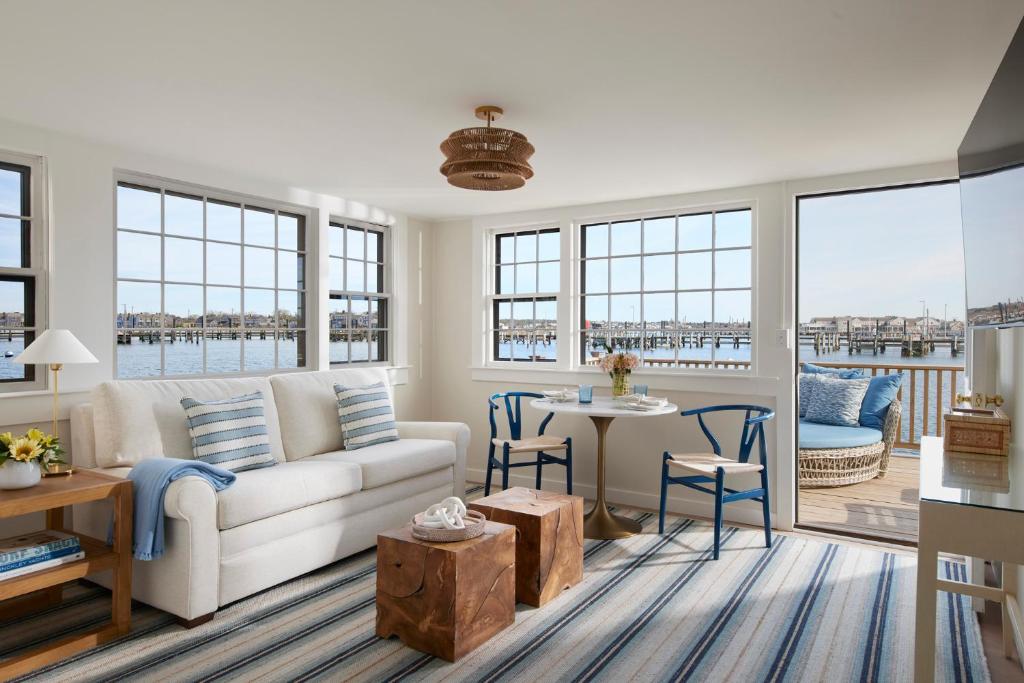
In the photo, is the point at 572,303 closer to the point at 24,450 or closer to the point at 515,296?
the point at 515,296

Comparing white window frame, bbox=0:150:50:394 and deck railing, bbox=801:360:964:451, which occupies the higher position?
white window frame, bbox=0:150:50:394

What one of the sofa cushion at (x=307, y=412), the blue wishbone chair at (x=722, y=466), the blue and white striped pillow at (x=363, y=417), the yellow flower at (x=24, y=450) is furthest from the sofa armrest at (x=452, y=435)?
the yellow flower at (x=24, y=450)

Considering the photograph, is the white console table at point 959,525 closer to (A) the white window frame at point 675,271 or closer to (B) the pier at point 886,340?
(A) the white window frame at point 675,271

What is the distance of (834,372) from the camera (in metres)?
6.42

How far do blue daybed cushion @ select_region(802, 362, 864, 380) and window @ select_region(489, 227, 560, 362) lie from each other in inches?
114

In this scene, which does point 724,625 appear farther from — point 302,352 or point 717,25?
point 302,352

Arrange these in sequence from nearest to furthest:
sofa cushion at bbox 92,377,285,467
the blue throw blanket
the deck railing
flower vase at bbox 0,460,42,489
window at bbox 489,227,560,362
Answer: flower vase at bbox 0,460,42,489
the blue throw blanket
sofa cushion at bbox 92,377,285,467
window at bbox 489,227,560,362
the deck railing

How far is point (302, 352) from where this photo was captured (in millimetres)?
4926

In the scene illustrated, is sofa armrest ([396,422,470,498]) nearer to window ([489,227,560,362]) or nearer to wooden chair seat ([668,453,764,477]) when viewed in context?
window ([489,227,560,362])

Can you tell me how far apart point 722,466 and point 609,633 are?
4.75ft

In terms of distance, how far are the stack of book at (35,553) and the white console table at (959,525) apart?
305 centimetres

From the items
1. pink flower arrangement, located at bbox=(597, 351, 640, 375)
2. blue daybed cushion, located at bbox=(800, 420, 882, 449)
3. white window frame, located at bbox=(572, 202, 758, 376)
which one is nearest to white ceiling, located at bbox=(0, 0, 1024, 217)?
white window frame, located at bbox=(572, 202, 758, 376)

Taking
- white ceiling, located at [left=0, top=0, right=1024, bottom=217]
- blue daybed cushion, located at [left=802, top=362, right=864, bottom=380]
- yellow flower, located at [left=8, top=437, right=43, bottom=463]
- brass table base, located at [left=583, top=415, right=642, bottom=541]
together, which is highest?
white ceiling, located at [left=0, top=0, right=1024, bottom=217]

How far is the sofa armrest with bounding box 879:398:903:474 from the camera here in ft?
19.2
